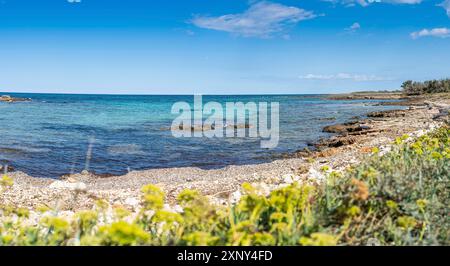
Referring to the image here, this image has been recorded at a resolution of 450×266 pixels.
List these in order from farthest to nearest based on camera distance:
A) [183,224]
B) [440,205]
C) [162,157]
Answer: [162,157] < [440,205] < [183,224]

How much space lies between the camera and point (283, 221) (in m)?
3.24

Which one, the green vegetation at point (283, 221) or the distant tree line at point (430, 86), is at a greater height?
the distant tree line at point (430, 86)

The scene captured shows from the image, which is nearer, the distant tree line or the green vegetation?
the green vegetation

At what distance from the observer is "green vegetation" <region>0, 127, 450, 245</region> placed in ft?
8.93

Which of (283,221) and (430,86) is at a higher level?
(430,86)

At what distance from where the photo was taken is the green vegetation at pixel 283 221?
2721mm

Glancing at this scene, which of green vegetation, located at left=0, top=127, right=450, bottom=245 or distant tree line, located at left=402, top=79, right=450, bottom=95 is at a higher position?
distant tree line, located at left=402, top=79, right=450, bottom=95

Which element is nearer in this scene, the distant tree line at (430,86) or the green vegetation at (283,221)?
the green vegetation at (283,221)

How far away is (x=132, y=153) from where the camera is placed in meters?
16.3
